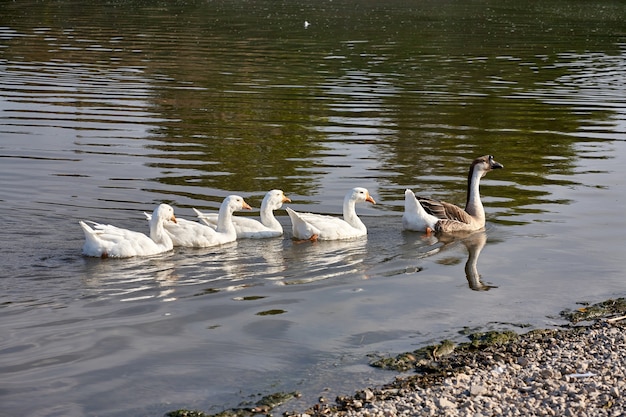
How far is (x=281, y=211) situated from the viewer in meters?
17.5

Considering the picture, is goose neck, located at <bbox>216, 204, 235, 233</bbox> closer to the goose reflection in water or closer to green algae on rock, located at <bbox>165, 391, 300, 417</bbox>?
the goose reflection in water

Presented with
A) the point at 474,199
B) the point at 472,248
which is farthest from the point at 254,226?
the point at 474,199

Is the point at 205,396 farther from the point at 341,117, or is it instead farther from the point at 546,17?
the point at 546,17

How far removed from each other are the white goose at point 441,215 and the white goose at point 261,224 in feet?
6.35

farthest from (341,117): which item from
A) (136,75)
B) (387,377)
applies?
(387,377)

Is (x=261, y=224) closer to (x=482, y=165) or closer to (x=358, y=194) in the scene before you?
(x=358, y=194)

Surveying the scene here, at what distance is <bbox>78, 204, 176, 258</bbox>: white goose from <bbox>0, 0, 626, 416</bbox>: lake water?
0.18m

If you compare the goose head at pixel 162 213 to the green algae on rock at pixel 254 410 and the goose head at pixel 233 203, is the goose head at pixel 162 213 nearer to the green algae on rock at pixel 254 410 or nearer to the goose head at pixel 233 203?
the goose head at pixel 233 203

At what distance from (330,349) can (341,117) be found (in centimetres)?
1625

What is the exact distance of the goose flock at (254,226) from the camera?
46.5ft

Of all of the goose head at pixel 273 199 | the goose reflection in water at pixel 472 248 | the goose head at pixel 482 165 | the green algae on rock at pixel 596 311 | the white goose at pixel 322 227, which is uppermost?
the goose head at pixel 482 165

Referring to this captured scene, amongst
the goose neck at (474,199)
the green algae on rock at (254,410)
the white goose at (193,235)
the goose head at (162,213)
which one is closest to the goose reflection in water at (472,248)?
the goose neck at (474,199)

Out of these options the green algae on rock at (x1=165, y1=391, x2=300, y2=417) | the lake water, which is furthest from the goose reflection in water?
the green algae on rock at (x1=165, y1=391, x2=300, y2=417)

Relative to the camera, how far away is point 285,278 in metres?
13.5
